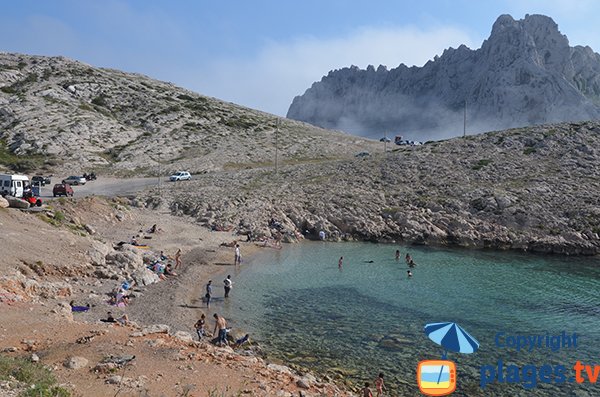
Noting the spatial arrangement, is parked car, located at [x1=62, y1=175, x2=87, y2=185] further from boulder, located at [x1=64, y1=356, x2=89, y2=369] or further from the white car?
boulder, located at [x1=64, y1=356, x2=89, y2=369]

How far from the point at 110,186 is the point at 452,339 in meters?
63.9

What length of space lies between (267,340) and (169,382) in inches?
366

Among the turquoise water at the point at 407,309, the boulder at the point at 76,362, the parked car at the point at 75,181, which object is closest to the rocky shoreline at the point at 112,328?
the boulder at the point at 76,362

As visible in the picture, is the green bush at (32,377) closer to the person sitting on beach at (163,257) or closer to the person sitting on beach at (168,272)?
the person sitting on beach at (168,272)

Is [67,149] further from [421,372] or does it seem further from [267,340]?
[421,372]

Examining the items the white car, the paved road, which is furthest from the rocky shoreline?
the white car

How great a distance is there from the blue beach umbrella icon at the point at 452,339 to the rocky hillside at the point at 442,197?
34302 millimetres

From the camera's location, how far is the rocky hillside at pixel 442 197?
5144 centimetres

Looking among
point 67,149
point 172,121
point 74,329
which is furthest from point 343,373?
point 172,121

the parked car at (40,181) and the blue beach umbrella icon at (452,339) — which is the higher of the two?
the parked car at (40,181)

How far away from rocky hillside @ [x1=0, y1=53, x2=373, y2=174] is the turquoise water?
2008 inches

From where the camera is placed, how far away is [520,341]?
22906mm

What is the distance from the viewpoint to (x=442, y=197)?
58406mm
